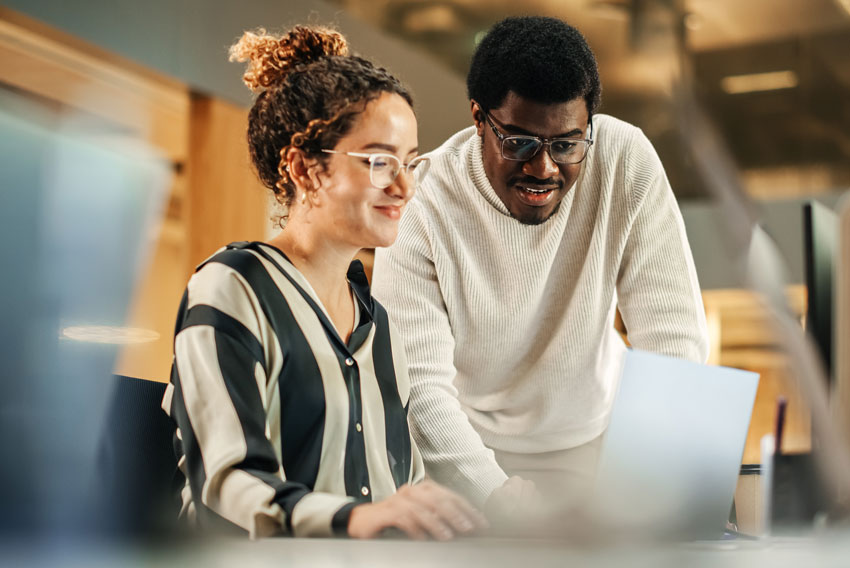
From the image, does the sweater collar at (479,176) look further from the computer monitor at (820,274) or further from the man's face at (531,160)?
the computer monitor at (820,274)

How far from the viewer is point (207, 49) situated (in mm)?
4043

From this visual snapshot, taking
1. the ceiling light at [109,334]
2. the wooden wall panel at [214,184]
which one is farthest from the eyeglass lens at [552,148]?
the wooden wall panel at [214,184]

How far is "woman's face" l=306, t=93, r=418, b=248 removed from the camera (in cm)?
122

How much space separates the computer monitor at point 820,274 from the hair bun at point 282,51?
71cm

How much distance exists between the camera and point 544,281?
1669 millimetres

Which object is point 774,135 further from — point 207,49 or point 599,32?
A: point 207,49

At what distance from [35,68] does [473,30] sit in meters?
2.69

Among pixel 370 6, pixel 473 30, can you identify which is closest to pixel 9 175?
pixel 370 6

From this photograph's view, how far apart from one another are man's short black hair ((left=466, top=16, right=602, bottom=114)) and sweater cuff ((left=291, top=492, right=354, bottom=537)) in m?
0.80

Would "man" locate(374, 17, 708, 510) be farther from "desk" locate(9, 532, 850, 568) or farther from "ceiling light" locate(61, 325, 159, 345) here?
"ceiling light" locate(61, 325, 159, 345)

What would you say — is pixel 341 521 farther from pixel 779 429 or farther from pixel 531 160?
pixel 531 160

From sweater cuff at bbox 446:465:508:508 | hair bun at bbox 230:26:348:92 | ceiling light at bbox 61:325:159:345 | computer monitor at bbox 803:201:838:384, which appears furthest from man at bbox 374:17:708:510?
ceiling light at bbox 61:325:159:345

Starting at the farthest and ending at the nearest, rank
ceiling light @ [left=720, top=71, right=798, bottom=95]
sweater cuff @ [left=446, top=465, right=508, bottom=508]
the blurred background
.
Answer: ceiling light @ [left=720, top=71, right=798, bottom=95], the blurred background, sweater cuff @ [left=446, top=465, right=508, bottom=508]

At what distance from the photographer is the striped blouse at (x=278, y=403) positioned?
0.91 m
